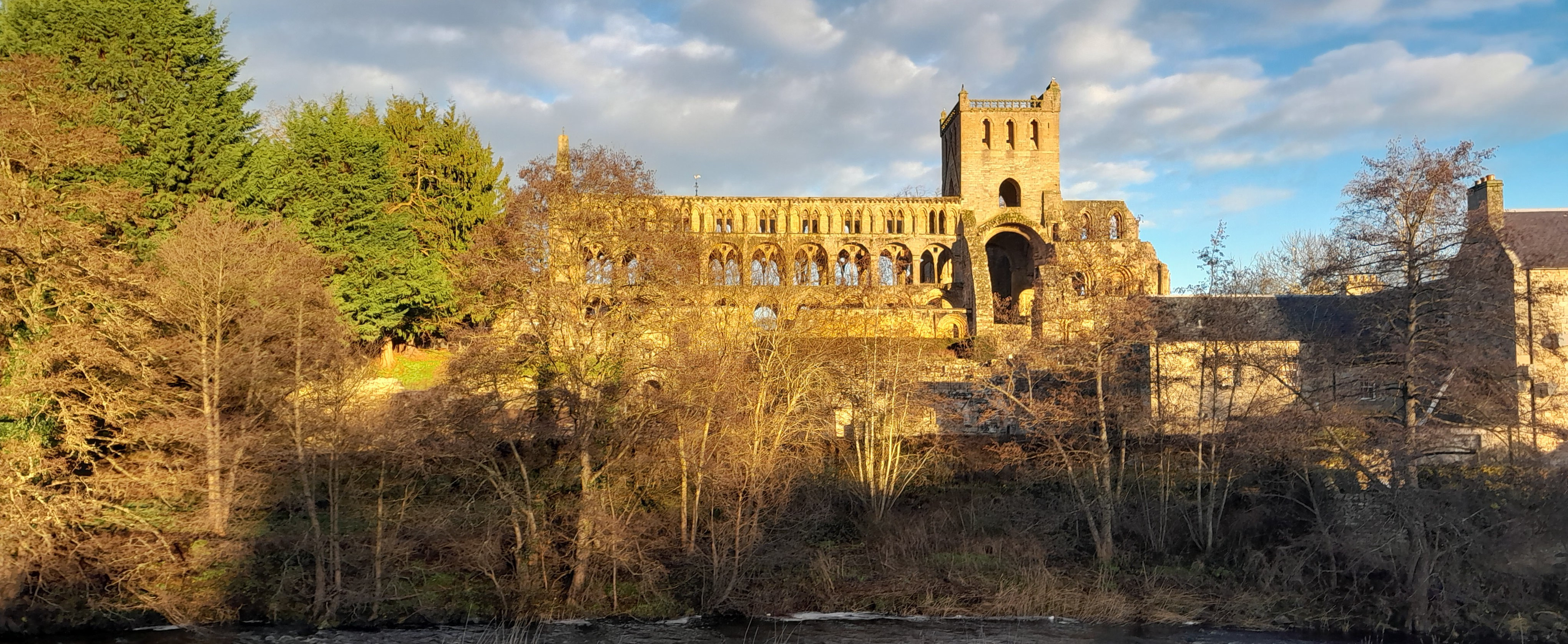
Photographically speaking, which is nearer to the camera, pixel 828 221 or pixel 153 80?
pixel 153 80

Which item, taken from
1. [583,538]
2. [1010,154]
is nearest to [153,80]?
[583,538]

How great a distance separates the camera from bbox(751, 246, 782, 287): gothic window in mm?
38781

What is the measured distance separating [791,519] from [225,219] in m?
14.5

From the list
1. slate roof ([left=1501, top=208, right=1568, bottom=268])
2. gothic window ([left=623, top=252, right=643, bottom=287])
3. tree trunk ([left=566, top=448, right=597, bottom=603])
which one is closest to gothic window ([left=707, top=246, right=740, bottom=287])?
gothic window ([left=623, top=252, right=643, bottom=287])

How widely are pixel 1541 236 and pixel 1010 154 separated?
89.4 ft

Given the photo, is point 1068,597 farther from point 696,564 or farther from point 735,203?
point 735,203

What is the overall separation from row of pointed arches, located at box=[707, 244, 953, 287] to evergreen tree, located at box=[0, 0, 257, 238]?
73.8ft

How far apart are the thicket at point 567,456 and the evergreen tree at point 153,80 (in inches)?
3.7

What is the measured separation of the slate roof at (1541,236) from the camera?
25.2 meters

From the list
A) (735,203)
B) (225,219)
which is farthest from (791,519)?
(735,203)

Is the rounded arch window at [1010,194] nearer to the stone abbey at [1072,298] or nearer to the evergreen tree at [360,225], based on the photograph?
the stone abbey at [1072,298]

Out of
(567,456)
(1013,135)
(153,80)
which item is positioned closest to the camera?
(567,456)

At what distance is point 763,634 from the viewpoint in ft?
61.4

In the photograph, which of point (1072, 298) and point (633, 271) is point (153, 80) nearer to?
point (633, 271)
